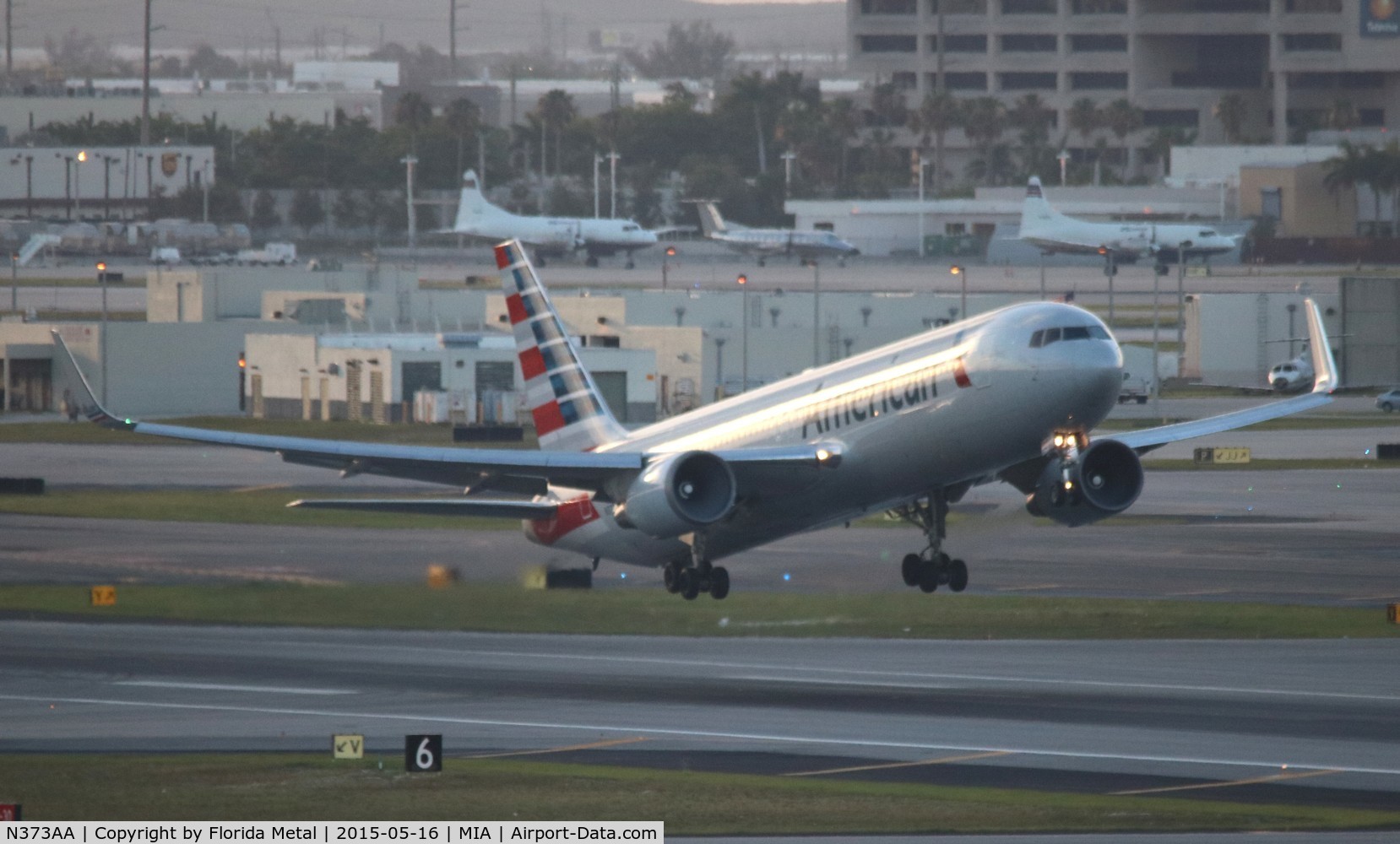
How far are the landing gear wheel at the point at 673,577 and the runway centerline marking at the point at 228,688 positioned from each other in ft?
35.7

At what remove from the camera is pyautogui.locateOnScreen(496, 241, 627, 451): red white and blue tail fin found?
6556cm

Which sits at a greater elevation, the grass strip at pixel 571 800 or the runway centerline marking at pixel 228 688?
the grass strip at pixel 571 800

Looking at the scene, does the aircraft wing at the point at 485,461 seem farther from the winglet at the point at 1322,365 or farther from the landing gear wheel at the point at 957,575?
the winglet at the point at 1322,365

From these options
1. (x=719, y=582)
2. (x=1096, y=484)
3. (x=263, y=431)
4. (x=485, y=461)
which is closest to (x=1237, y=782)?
(x=1096, y=484)

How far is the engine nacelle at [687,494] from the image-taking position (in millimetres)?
53844

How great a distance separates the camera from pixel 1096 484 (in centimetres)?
5150

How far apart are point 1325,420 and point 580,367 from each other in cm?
8087

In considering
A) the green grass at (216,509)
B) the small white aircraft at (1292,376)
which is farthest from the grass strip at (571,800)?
the small white aircraft at (1292,376)

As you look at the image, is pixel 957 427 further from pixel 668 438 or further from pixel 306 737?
pixel 306 737

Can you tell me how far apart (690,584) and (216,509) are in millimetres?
46644

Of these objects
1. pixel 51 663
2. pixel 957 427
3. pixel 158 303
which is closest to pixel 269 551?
pixel 51 663

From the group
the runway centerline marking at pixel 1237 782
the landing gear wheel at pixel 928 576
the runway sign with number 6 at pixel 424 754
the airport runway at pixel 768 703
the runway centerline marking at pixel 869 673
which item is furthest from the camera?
the runway centerline marking at pixel 869 673

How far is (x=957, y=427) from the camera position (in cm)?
5134

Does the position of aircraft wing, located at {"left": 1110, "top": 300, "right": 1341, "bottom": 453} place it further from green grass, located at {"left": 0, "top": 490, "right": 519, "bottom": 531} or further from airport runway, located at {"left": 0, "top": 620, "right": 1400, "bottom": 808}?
green grass, located at {"left": 0, "top": 490, "right": 519, "bottom": 531}
